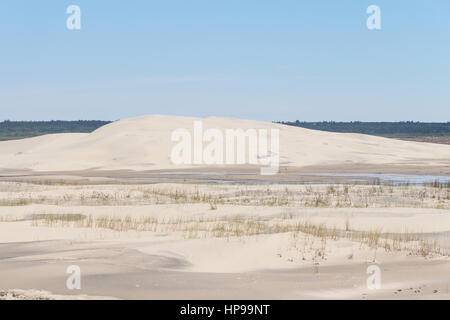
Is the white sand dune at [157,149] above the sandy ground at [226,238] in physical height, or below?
above

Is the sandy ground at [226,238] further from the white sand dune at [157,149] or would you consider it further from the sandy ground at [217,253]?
the white sand dune at [157,149]

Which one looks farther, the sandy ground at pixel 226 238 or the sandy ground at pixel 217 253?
the sandy ground at pixel 226 238

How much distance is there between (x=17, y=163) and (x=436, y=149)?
3272 centimetres

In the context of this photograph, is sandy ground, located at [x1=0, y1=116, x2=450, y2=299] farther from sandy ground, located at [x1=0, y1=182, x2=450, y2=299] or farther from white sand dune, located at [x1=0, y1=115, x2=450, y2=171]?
white sand dune, located at [x1=0, y1=115, x2=450, y2=171]

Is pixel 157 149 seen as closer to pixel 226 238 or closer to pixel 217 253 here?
pixel 226 238

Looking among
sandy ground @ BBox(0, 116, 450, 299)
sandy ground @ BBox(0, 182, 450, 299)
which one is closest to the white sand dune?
sandy ground @ BBox(0, 116, 450, 299)

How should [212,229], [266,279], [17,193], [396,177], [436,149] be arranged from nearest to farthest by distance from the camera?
[266,279], [212,229], [17,193], [396,177], [436,149]

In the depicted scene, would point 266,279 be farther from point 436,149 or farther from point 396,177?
point 436,149

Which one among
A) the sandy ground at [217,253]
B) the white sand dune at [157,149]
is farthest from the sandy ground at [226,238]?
the white sand dune at [157,149]

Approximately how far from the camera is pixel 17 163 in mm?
48844

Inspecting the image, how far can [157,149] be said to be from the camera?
5203 cm

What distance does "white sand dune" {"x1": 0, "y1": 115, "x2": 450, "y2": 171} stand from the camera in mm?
48500

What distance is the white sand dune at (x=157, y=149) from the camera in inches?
1909

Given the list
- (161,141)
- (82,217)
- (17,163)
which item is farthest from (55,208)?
(161,141)
